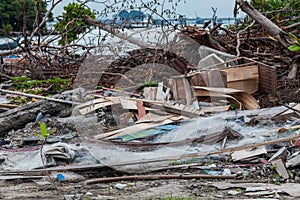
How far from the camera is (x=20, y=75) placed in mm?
9414

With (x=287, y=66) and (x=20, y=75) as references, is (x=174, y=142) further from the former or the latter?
(x=20, y=75)

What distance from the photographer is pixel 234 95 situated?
5824mm

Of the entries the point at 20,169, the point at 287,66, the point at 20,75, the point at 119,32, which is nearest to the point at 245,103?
the point at 287,66

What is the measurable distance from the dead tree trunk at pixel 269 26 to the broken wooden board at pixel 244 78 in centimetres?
88

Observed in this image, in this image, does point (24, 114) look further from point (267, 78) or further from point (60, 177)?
point (267, 78)

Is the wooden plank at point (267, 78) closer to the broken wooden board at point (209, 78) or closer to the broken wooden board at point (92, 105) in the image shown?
the broken wooden board at point (209, 78)

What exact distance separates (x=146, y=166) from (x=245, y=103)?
7.55 ft

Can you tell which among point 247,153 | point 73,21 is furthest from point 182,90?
point 73,21

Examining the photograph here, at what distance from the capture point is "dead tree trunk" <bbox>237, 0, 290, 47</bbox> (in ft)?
21.9

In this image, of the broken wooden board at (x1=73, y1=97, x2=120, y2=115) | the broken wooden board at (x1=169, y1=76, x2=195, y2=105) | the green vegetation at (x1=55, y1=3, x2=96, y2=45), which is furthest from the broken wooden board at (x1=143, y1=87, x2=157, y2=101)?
the green vegetation at (x1=55, y1=3, x2=96, y2=45)

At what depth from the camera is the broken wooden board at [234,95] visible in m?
5.72

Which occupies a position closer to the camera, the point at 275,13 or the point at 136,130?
the point at 136,130

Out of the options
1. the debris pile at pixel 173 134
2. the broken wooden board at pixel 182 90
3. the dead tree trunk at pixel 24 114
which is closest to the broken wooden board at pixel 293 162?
the debris pile at pixel 173 134

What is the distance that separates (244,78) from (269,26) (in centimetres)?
119
